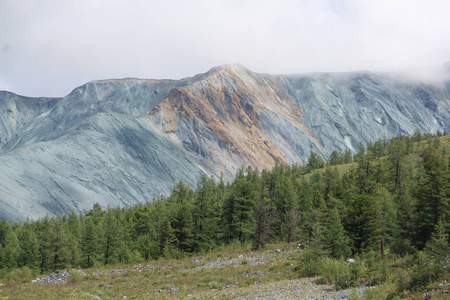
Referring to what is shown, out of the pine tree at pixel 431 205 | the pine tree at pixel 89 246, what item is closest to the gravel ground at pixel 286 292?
the pine tree at pixel 431 205

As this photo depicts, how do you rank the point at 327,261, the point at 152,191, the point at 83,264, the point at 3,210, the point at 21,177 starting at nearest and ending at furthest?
the point at 327,261 < the point at 83,264 < the point at 3,210 < the point at 21,177 < the point at 152,191

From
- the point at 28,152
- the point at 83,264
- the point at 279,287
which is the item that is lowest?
the point at 83,264

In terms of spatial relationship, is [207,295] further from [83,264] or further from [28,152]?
[28,152]

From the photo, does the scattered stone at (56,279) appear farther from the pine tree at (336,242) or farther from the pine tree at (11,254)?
the pine tree at (336,242)

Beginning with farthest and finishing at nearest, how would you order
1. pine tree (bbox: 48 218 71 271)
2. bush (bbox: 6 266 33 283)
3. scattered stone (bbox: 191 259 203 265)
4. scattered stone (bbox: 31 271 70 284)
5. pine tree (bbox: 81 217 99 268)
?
pine tree (bbox: 81 217 99 268) → pine tree (bbox: 48 218 71 271) → scattered stone (bbox: 191 259 203 265) → bush (bbox: 6 266 33 283) → scattered stone (bbox: 31 271 70 284)

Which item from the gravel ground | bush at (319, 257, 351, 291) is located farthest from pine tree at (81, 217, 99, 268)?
bush at (319, 257, 351, 291)

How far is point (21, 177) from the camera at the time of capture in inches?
6235

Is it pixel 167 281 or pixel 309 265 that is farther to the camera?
pixel 167 281

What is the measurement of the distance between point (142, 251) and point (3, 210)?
89.2 meters

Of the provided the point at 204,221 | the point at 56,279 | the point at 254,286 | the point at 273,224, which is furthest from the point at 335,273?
the point at 273,224

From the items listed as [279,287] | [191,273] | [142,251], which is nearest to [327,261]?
[279,287]

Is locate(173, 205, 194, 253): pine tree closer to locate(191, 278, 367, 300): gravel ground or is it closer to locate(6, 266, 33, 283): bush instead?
locate(6, 266, 33, 283): bush

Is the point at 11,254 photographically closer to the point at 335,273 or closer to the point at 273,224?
the point at 273,224

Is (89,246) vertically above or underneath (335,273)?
underneath
